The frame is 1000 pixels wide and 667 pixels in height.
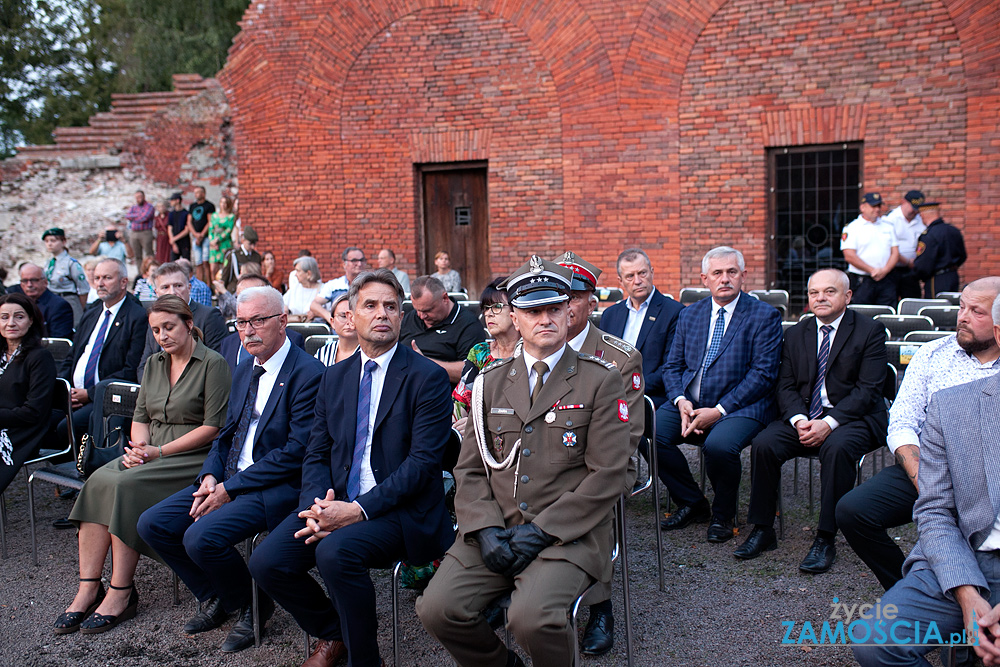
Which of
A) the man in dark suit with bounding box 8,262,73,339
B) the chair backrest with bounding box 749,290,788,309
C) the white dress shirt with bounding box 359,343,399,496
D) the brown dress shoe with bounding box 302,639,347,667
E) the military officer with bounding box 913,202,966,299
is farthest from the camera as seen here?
the military officer with bounding box 913,202,966,299

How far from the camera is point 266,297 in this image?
436cm

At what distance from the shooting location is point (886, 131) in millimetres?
10875

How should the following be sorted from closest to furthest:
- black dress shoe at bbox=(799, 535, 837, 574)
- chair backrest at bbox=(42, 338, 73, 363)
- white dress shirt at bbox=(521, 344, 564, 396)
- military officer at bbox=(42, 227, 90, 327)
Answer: white dress shirt at bbox=(521, 344, 564, 396) → black dress shoe at bbox=(799, 535, 837, 574) → chair backrest at bbox=(42, 338, 73, 363) → military officer at bbox=(42, 227, 90, 327)

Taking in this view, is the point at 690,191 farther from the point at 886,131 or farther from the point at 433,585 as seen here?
the point at 433,585

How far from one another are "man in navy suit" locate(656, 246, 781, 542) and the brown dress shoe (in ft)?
7.67

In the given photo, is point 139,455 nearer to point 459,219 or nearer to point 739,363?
point 739,363

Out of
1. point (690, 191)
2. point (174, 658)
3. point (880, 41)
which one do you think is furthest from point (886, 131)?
point (174, 658)

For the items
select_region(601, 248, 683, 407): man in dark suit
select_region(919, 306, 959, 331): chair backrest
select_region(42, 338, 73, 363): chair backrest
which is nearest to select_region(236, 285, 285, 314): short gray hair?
select_region(601, 248, 683, 407): man in dark suit

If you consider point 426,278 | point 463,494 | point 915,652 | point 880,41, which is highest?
point 880,41

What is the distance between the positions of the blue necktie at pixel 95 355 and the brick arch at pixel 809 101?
26.8ft

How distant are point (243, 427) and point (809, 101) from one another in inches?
380

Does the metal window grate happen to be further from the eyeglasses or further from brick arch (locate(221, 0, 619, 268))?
the eyeglasses

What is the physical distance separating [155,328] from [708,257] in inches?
136

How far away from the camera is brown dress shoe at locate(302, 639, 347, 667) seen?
12.1ft
